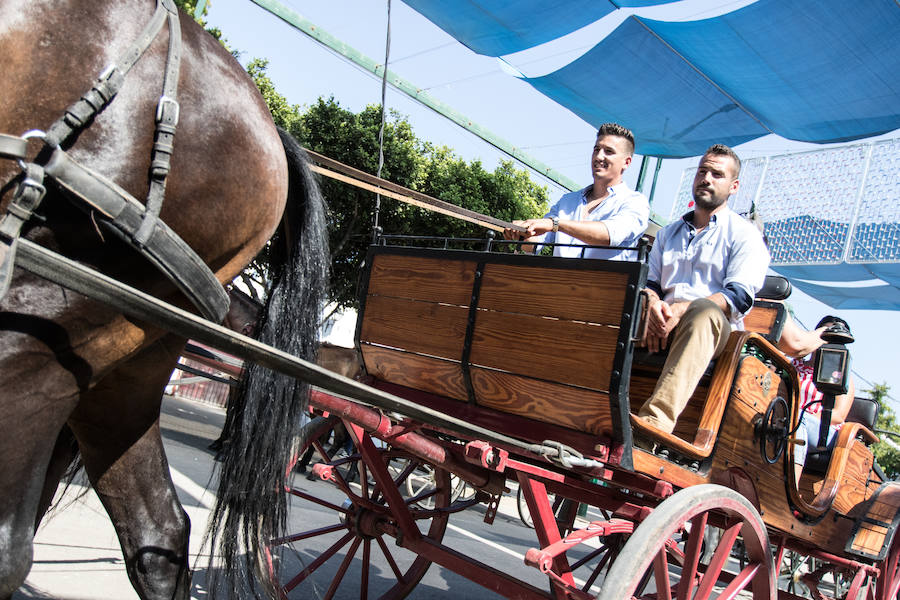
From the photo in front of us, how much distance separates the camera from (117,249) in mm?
1702

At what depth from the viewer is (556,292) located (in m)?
2.61

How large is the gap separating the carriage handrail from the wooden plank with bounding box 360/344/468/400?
118 cm

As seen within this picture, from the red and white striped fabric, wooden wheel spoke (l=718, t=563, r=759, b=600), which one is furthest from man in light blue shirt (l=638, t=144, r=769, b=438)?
the red and white striped fabric

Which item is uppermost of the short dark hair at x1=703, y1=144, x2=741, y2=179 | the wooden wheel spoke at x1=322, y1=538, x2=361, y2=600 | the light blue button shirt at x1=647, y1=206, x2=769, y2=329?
the short dark hair at x1=703, y1=144, x2=741, y2=179

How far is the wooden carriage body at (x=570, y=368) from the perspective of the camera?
8.23 feet

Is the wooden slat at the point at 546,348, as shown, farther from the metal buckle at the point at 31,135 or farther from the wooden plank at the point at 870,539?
the wooden plank at the point at 870,539

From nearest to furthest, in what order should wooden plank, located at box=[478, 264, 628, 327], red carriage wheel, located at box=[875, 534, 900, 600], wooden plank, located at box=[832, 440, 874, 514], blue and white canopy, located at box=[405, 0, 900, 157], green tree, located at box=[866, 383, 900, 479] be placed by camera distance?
1. wooden plank, located at box=[478, 264, 628, 327]
2. wooden plank, located at box=[832, 440, 874, 514]
3. red carriage wheel, located at box=[875, 534, 900, 600]
4. blue and white canopy, located at box=[405, 0, 900, 157]
5. green tree, located at box=[866, 383, 900, 479]

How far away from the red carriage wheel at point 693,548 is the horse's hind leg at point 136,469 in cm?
132

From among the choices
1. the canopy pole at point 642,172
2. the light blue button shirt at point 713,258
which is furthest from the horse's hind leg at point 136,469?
the canopy pole at point 642,172

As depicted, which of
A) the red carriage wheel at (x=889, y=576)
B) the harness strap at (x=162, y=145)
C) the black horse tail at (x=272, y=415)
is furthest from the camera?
the red carriage wheel at (x=889, y=576)

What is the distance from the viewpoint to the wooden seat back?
2484 mm

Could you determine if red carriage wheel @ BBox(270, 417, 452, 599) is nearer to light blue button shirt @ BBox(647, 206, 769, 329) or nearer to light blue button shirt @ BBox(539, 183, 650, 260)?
light blue button shirt @ BBox(539, 183, 650, 260)

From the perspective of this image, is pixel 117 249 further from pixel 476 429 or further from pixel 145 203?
pixel 476 429

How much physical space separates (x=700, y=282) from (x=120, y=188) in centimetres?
248
